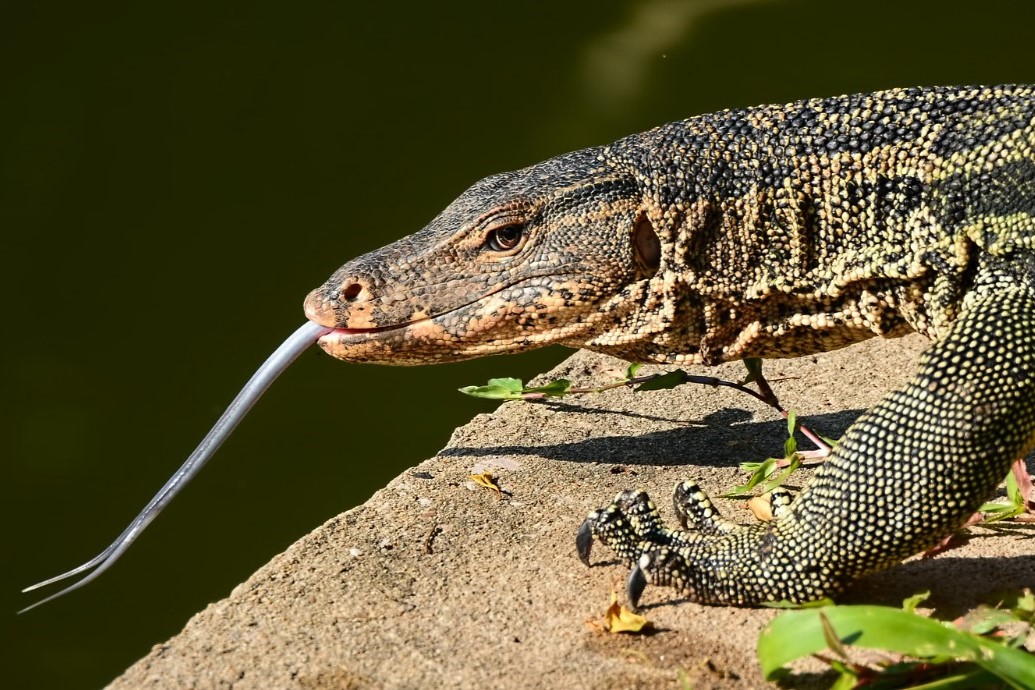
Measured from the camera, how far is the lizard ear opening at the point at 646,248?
Answer: 3967 millimetres

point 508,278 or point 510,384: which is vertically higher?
point 508,278

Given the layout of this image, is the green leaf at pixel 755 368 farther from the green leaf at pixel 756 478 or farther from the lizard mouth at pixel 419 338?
the lizard mouth at pixel 419 338

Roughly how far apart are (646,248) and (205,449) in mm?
1579

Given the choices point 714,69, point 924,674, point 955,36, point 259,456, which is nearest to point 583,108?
point 714,69

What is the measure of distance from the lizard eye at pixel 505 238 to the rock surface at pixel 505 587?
2.95ft

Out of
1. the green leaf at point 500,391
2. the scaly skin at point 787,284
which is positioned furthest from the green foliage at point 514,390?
the scaly skin at point 787,284

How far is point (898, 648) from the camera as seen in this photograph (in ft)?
9.05

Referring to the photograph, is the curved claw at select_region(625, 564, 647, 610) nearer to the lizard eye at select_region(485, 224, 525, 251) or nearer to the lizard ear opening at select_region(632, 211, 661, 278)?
the lizard ear opening at select_region(632, 211, 661, 278)

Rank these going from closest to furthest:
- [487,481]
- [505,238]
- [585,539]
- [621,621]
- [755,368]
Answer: [621,621] → [585,539] → [505,238] → [487,481] → [755,368]

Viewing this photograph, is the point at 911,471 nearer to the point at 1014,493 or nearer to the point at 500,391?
the point at 1014,493

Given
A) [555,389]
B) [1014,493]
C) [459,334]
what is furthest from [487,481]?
[1014,493]

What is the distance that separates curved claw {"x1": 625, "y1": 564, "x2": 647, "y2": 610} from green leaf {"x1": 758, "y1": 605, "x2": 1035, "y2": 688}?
653 millimetres

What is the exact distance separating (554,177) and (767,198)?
733 mm

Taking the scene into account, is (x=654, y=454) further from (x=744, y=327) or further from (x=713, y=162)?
(x=713, y=162)
